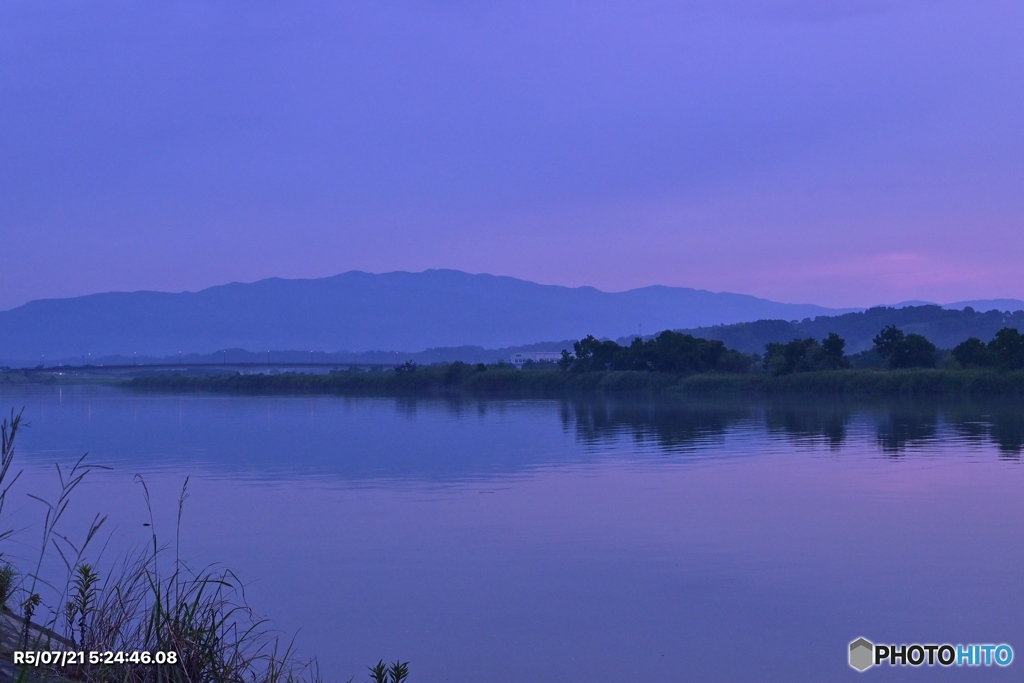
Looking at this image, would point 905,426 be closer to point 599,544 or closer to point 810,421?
point 810,421

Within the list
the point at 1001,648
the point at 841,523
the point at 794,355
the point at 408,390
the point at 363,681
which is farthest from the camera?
the point at 408,390

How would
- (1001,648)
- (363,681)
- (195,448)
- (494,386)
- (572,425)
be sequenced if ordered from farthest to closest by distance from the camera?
(494,386) → (572,425) → (195,448) → (1001,648) → (363,681)

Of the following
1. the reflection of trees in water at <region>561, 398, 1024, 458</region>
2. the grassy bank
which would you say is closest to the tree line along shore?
the grassy bank

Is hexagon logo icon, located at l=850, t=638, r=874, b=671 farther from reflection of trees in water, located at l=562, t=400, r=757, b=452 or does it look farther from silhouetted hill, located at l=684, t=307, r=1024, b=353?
silhouetted hill, located at l=684, t=307, r=1024, b=353

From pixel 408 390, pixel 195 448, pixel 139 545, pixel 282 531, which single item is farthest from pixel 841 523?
pixel 408 390

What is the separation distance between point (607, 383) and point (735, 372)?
7.72m

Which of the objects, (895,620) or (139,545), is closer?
(895,620)

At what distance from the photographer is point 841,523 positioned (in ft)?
45.9

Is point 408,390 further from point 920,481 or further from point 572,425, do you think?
point 920,481

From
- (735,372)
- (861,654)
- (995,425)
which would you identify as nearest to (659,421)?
(995,425)

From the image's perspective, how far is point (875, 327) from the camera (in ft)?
476

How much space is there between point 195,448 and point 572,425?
42.0 ft

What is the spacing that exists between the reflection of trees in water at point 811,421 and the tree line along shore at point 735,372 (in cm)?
375

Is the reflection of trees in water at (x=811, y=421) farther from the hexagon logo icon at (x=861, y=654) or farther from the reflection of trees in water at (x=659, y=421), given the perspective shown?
the hexagon logo icon at (x=861, y=654)
